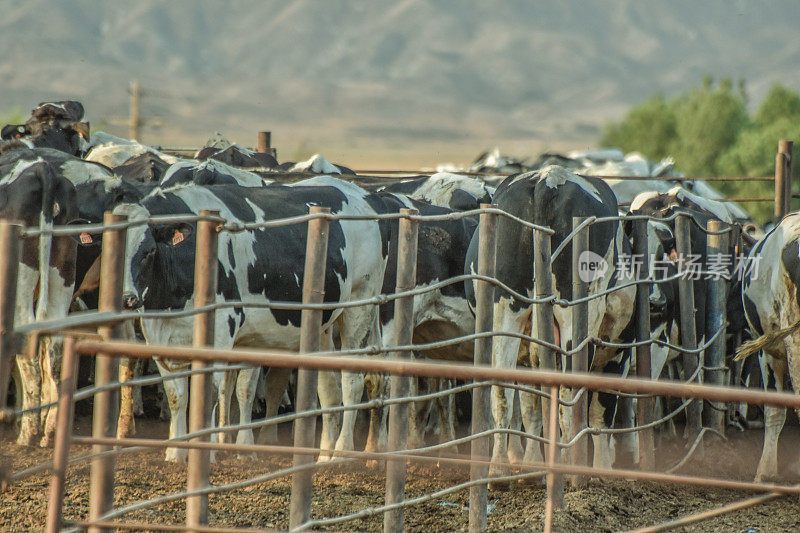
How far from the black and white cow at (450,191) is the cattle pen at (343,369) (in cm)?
266

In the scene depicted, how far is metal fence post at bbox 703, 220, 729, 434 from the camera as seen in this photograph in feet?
28.1

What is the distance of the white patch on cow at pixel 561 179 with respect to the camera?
22.5 feet

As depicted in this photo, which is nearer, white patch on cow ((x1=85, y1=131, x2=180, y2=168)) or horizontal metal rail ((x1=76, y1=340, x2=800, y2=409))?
horizontal metal rail ((x1=76, y1=340, x2=800, y2=409))

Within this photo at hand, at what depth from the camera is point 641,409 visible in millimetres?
7785

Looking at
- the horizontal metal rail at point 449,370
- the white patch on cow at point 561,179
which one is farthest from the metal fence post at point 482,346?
the horizontal metal rail at point 449,370

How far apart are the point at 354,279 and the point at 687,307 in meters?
2.84

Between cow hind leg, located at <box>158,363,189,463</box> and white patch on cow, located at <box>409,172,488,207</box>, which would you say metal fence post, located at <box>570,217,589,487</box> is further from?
white patch on cow, located at <box>409,172,488,207</box>

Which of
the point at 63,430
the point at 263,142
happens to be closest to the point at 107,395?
the point at 63,430

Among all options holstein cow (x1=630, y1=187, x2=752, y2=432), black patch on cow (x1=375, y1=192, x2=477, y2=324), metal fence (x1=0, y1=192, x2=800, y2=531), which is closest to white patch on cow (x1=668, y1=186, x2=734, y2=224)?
holstein cow (x1=630, y1=187, x2=752, y2=432)

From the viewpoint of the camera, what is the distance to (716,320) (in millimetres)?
8688

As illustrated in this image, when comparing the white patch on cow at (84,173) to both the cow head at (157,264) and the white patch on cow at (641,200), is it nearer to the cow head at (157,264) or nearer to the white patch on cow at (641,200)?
the cow head at (157,264)

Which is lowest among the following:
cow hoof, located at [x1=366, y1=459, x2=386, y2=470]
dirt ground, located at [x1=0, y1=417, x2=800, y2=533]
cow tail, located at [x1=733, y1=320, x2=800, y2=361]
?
dirt ground, located at [x1=0, y1=417, x2=800, y2=533]

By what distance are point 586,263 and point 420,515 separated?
6.26 feet

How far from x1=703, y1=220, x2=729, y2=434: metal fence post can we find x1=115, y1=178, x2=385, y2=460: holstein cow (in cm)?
297
